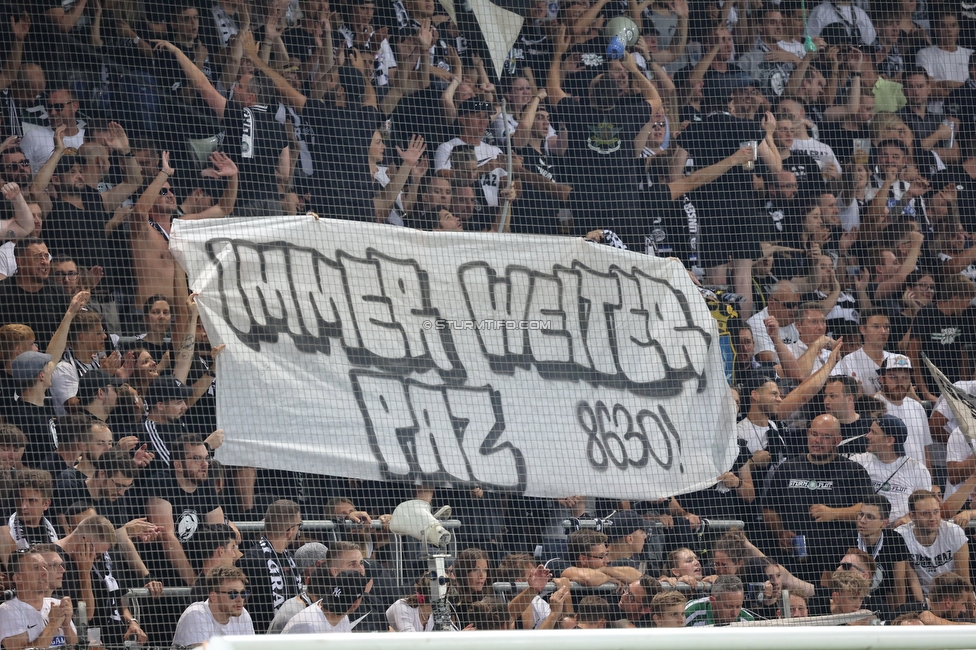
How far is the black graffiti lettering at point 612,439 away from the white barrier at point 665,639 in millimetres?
3306

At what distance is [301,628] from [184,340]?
129 cm

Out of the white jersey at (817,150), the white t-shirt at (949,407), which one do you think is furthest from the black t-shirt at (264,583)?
the white jersey at (817,150)

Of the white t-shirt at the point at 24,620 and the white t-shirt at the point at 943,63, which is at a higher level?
the white t-shirt at the point at 943,63

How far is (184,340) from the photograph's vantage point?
5.21 m

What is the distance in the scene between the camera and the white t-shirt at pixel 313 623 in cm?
476

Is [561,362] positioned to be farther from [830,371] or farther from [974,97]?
[974,97]

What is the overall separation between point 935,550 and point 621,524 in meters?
1.44

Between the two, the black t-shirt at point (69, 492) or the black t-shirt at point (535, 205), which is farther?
the black t-shirt at point (535, 205)

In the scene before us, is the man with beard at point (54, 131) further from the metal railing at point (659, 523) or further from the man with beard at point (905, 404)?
the man with beard at point (905, 404)

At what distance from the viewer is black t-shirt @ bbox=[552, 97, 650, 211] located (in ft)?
20.2

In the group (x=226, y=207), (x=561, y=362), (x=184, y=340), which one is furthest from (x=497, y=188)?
(x=184, y=340)

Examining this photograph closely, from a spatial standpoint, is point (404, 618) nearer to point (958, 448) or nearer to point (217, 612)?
point (217, 612)

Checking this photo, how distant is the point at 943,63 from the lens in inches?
278

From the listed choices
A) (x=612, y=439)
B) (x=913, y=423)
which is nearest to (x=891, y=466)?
(x=913, y=423)
